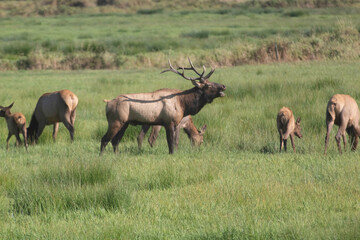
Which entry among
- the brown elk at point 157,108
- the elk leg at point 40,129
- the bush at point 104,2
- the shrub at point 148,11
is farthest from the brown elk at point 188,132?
the bush at point 104,2

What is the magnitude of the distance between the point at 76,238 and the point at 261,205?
2.13m

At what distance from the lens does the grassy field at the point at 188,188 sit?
6125mm

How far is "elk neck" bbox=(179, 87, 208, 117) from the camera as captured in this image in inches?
431

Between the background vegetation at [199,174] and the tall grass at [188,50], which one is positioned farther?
the tall grass at [188,50]

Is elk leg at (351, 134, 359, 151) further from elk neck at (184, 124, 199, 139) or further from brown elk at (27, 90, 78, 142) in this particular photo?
brown elk at (27, 90, 78, 142)

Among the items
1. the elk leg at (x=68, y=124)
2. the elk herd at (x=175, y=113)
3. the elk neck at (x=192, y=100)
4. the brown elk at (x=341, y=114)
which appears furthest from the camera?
the elk leg at (x=68, y=124)

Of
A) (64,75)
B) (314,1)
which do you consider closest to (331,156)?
(64,75)

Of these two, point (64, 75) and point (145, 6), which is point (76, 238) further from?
point (145, 6)

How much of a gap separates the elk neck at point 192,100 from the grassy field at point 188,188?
75cm

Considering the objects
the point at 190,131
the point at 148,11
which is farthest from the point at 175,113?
the point at 148,11

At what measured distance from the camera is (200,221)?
6.45 metres

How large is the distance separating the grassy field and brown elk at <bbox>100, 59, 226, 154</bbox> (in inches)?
19.5

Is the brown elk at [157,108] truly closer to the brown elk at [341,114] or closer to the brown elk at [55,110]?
the brown elk at [341,114]

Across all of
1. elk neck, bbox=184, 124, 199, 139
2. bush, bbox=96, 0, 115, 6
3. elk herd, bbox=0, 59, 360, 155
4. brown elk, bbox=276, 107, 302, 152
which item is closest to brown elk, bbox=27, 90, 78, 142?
elk herd, bbox=0, 59, 360, 155
